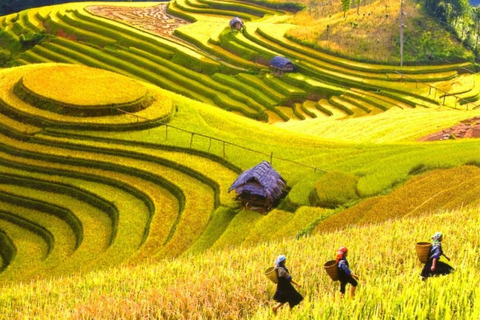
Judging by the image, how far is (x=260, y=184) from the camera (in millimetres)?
21797

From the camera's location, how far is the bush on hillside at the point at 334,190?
2083 cm

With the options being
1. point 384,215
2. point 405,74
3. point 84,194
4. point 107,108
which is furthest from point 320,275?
point 405,74

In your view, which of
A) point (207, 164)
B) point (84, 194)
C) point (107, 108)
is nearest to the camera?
point (84, 194)

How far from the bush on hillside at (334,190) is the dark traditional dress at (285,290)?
13.0 meters

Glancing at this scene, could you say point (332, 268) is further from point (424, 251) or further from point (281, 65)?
point (281, 65)

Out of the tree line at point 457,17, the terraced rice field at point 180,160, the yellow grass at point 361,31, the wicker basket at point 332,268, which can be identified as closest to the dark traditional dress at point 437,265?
the wicker basket at point 332,268

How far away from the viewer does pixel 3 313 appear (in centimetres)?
991

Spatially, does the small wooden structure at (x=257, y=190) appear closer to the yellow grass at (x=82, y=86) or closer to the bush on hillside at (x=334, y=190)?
the bush on hillside at (x=334, y=190)

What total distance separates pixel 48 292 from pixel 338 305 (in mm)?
6289

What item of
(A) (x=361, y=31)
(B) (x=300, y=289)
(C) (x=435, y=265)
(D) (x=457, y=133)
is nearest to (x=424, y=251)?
(C) (x=435, y=265)

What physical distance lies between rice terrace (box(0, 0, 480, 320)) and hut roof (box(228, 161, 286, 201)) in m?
0.09

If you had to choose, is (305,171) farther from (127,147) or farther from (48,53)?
(48,53)

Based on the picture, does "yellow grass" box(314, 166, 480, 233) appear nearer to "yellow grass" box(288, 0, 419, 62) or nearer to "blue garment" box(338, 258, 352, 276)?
"blue garment" box(338, 258, 352, 276)

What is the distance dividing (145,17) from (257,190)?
6058 cm
